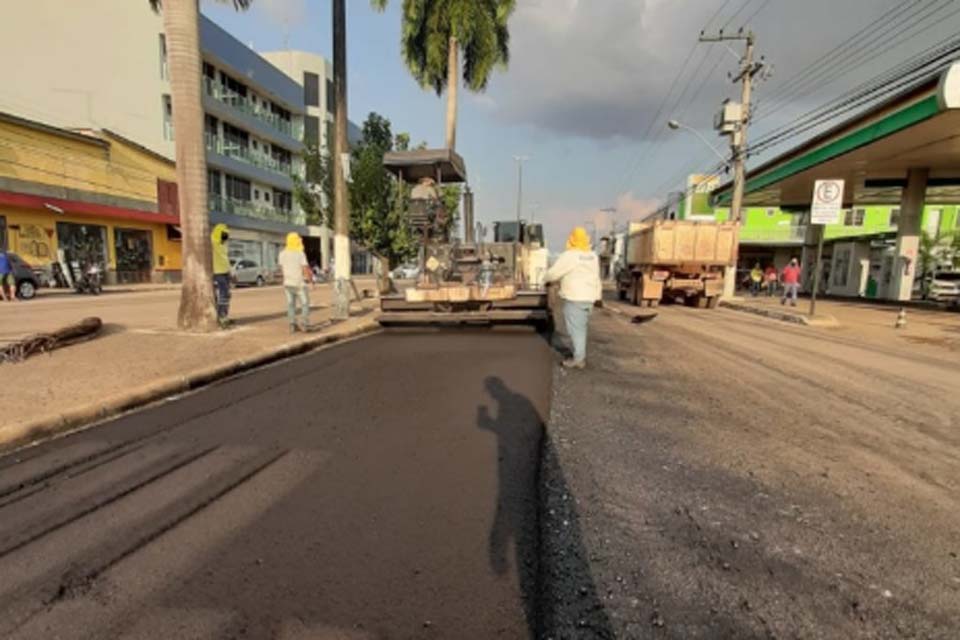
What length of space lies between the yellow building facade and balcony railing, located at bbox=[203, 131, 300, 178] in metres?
4.63

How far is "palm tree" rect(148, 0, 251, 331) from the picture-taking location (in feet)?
28.1

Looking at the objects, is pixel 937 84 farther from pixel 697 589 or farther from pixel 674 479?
pixel 697 589

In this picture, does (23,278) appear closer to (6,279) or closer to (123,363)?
(6,279)

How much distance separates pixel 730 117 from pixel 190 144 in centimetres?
2319

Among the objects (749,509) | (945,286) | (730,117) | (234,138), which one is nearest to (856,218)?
(945,286)

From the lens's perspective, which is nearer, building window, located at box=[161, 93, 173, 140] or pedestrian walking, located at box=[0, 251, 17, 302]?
pedestrian walking, located at box=[0, 251, 17, 302]

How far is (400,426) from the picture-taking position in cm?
479

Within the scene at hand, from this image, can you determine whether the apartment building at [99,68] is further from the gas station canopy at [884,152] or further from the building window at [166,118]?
the gas station canopy at [884,152]

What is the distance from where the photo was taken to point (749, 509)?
3279 millimetres

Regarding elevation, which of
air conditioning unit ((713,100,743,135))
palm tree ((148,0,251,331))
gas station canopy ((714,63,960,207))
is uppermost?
air conditioning unit ((713,100,743,135))

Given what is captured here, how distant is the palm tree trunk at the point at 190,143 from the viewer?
8.55m

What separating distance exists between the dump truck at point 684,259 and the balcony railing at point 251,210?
79.0 feet

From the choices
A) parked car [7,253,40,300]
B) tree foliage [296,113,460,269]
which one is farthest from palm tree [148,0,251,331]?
parked car [7,253,40,300]

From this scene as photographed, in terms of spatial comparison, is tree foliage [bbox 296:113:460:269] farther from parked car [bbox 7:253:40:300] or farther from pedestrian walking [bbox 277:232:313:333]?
parked car [bbox 7:253:40:300]
